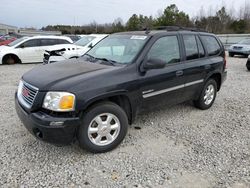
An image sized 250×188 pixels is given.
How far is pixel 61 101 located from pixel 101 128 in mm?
708

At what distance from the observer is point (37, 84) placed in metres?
3.06

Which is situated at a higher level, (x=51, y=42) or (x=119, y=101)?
(x=51, y=42)

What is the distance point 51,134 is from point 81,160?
0.58m

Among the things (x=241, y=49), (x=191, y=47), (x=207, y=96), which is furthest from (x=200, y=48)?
(x=241, y=49)

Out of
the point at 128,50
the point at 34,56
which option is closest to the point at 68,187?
the point at 128,50

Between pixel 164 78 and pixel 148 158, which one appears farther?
pixel 164 78

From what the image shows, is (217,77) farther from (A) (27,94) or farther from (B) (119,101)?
(A) (27,94)

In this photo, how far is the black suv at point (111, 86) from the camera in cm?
290

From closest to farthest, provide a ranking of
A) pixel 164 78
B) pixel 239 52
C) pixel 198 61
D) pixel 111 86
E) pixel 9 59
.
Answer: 1. pixel 111 86
2. pixel 164 78
3. pixel 198 61
4. pixel 9 59
5. pixel 239 52

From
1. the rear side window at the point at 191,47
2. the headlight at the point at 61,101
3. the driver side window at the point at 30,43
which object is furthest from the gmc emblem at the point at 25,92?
the driver side window at the point at 30,43

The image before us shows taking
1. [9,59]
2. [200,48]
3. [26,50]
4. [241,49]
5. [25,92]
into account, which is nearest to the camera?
[25,92]

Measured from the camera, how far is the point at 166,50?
13.2 feet

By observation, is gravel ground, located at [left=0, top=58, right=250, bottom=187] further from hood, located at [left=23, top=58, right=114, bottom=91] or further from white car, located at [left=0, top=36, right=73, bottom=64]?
white car, located at [left=0, top=36, right=73, bottom=64]

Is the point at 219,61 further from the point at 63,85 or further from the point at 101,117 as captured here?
the point at 63,85
